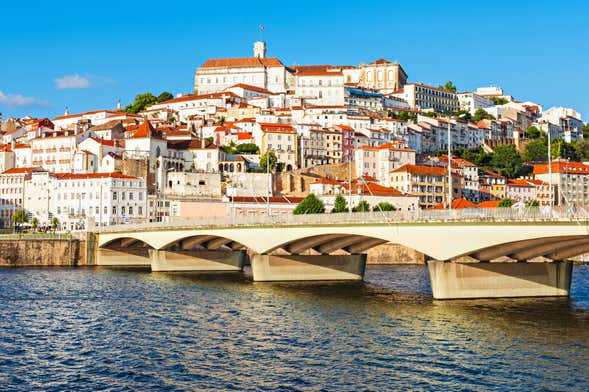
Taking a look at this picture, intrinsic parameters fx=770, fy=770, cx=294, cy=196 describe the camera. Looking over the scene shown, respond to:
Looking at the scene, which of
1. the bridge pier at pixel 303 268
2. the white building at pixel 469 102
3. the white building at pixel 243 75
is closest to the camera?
the bridge pier at pixel 303 268

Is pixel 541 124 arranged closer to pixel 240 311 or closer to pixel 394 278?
pixel 394 278

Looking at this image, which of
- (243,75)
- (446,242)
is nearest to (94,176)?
(446,242)

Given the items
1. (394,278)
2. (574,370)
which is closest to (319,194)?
(394,278)

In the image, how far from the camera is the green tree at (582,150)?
15125 cm

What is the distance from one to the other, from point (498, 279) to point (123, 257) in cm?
4528

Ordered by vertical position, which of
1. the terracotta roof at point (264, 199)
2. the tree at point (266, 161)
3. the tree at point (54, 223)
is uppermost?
the tree at point (266, 161)

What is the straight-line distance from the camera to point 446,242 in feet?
127

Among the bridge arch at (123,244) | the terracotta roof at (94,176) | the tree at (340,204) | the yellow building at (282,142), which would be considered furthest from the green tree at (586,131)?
the bridge arch at (123,244)

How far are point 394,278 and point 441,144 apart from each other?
317 ft

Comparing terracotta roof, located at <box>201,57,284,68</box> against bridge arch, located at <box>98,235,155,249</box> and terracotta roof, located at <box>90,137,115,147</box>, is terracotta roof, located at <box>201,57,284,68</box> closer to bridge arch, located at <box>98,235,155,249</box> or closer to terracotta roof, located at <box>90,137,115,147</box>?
terracotta roof, located at <box>90,137,115,147</box>

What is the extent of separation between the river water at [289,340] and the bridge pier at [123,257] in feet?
85.7

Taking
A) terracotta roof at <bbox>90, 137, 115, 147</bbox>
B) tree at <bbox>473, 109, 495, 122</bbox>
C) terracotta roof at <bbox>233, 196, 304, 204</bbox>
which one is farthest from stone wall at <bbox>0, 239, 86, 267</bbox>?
tree at <bbox>473, 109, 495, 122</bbox>

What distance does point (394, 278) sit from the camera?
59250 mm

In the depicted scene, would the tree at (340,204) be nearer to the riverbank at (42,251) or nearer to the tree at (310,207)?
the tree at (310,207)
